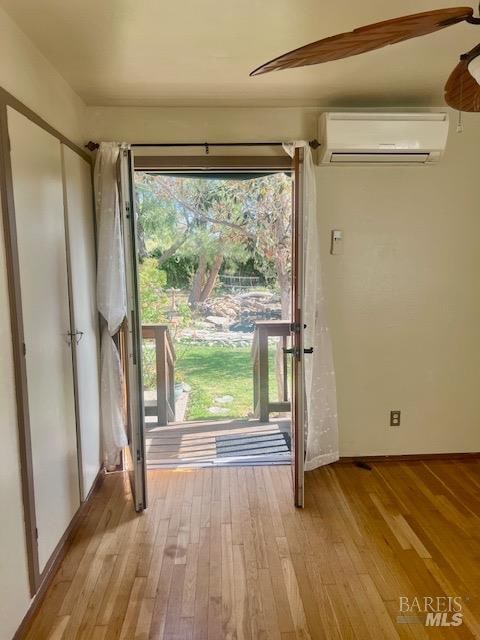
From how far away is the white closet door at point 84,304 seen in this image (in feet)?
7.84

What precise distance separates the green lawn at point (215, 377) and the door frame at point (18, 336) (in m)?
2.44

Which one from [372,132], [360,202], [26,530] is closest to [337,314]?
[360,202]

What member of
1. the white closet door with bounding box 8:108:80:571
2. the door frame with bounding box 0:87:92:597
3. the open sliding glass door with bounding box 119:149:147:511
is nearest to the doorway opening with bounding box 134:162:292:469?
the open sliding glass door with bounding box 119:149:147:511

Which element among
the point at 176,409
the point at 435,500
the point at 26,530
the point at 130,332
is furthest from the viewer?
the point at 176,409

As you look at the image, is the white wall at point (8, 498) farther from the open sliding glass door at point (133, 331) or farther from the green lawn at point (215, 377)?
the green lawn at point (215, 377)

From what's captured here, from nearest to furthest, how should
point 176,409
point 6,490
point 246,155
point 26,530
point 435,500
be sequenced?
point 6,490 → point 26,530 → point 435,500 → point 246,155 → point 176,409

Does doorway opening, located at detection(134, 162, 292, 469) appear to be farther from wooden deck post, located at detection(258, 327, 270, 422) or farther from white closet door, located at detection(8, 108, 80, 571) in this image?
white closet door, located at detection(8, 108, 80, 571)

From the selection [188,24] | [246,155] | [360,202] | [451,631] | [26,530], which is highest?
[188,24]

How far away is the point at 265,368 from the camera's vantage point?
4.06 meters

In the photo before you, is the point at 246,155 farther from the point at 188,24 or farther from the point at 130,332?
the point at 130,332

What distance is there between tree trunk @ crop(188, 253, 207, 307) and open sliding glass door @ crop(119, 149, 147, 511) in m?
1.56

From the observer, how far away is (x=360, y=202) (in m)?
2.90

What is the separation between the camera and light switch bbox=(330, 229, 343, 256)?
2879 millimetres

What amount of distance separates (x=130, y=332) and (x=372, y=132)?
1847 millimetres
